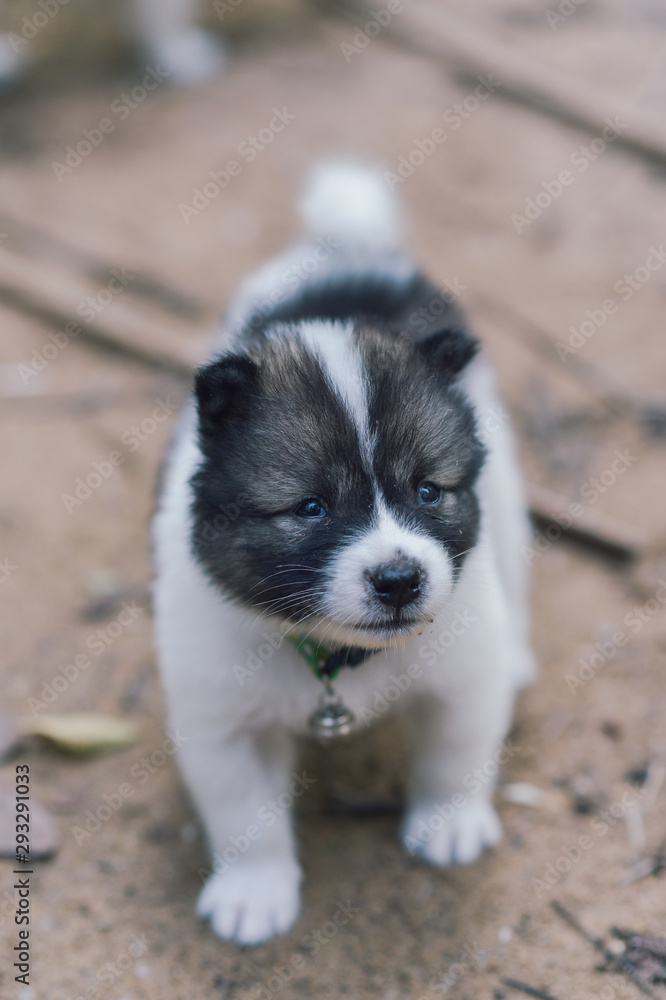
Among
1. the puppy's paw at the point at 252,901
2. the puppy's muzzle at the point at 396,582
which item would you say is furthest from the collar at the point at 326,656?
the puppy's paw at the point at 252,901

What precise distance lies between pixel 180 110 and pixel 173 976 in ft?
23.0

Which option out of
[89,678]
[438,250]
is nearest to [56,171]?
[438,250]

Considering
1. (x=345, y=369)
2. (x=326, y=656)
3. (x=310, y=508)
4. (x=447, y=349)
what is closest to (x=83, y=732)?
(x=326, y=656)

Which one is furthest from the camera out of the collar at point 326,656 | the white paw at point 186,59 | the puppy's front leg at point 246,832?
the white paw at point 186,59

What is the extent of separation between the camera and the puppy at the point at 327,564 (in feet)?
8.75

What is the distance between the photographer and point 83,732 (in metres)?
3.93

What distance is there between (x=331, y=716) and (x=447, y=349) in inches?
46.3

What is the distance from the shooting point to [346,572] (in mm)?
2596

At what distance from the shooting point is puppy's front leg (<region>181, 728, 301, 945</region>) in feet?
10.7

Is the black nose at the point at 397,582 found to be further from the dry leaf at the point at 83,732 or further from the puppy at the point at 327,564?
the dry leaf at the point at 83,732

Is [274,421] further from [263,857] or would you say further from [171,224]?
[171,224]

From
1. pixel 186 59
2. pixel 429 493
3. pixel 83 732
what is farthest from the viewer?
pixel 186 59

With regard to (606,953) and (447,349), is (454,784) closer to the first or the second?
(606,953)

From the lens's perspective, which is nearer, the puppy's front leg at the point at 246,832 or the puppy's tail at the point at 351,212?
the puppy's front leg at the point at 246,832
